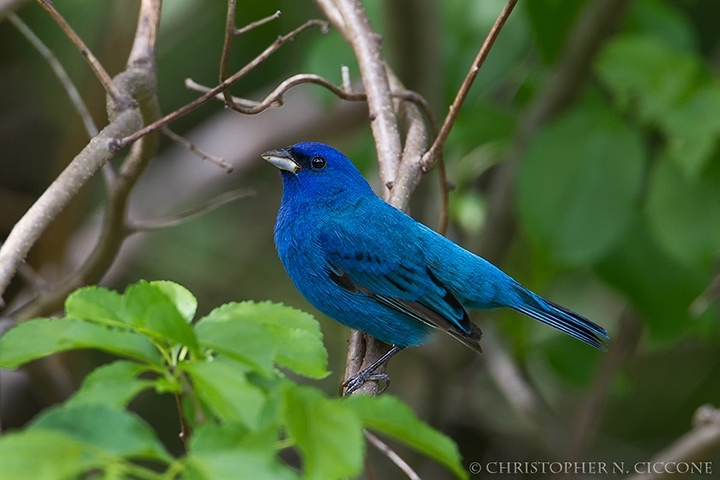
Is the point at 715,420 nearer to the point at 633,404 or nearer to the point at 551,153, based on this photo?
the point at 551,153

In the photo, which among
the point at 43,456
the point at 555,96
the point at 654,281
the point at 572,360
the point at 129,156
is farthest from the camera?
the point at 572,360

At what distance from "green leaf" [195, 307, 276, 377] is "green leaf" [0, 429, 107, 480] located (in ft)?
1.02

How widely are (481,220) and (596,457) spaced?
2.40 meters

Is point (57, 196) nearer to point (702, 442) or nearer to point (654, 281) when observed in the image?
point (702, 442)

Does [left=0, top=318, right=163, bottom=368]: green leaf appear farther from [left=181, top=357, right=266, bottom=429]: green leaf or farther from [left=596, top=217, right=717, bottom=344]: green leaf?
[left=596, top=217, right=717, bottom=344]: green leaf

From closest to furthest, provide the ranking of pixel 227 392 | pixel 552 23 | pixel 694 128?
1. pixel 227 392
2. pixel 694 128
3. pixel 552 23

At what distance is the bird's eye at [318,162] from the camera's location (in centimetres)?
421

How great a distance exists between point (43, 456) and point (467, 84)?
2.10 metres

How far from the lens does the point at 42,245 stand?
5.56 meters

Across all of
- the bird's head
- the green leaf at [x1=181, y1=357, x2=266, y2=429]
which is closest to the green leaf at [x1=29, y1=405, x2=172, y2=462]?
the green leaf at [x1=181, y1=357, x2=266, y2=429]

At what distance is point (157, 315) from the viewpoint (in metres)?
1.54

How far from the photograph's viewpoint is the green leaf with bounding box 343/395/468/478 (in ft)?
4.59

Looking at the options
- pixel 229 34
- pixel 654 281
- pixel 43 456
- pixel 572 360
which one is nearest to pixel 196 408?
pixel 43 456

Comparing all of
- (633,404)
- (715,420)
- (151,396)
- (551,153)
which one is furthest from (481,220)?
(151,396)
